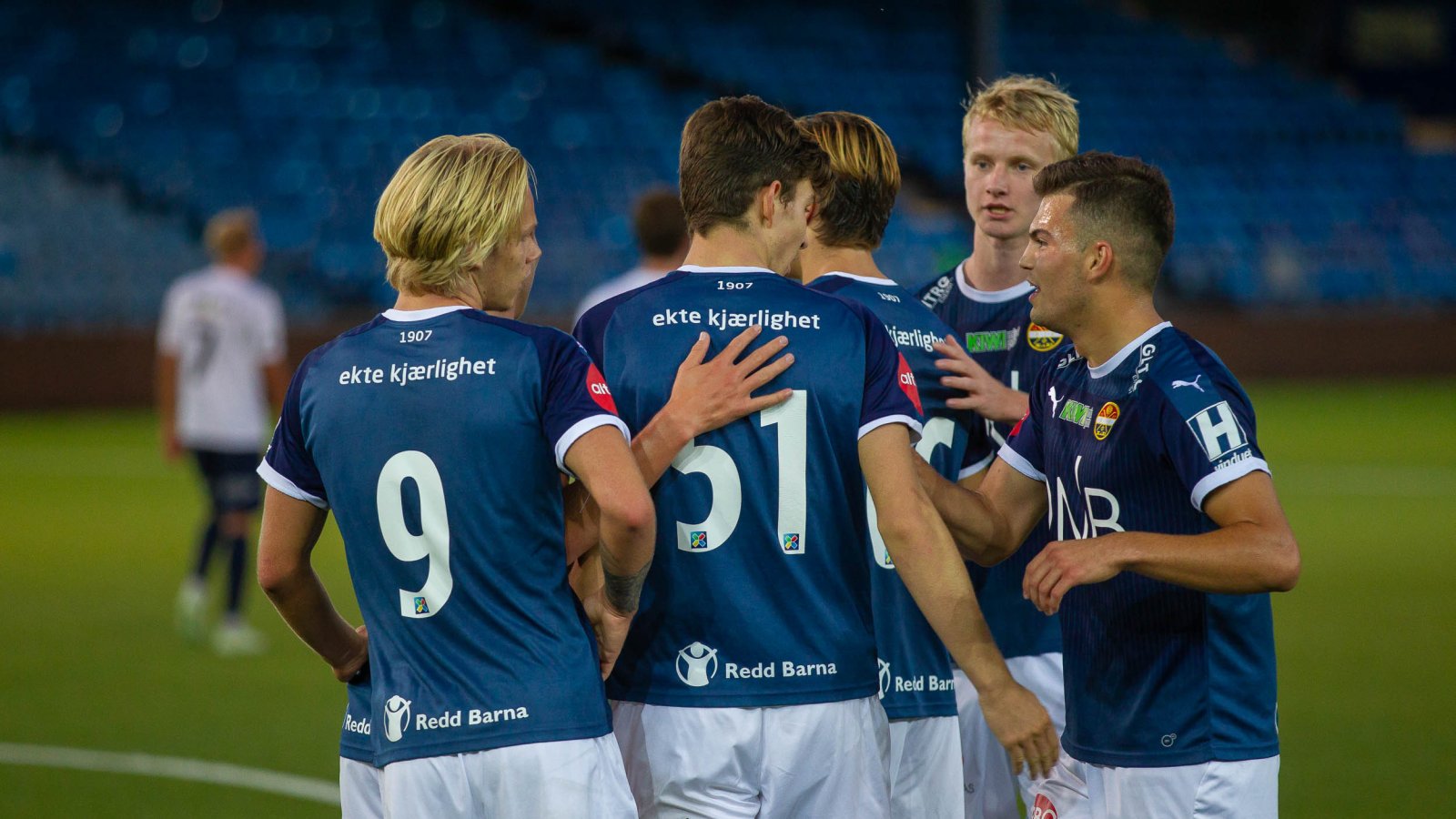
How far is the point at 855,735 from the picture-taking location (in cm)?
336

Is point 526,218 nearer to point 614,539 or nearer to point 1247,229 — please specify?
point 614,539

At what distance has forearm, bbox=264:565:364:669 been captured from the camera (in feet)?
11.1

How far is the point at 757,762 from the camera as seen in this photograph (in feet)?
10.9

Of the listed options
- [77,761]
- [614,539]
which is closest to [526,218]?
[614,539]

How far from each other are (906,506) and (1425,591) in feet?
27.2

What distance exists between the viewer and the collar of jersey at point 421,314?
3.14 m

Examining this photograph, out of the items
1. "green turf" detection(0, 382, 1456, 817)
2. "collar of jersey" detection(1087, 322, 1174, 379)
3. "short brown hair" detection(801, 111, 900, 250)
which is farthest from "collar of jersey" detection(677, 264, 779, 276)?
"green turf" detection(0, 382, 1456, 817)

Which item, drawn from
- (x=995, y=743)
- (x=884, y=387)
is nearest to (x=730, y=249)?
(x=884, y=387)

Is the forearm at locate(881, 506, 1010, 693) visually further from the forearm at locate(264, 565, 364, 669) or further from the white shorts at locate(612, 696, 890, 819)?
the forearm at locate(264, 565, 364, 669)

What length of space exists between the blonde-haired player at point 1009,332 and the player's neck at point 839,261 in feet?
1.96

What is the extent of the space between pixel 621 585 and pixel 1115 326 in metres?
1.21

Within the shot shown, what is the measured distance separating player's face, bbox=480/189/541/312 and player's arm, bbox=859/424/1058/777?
0.79m

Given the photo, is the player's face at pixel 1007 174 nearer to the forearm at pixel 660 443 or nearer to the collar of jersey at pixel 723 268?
the collar of jersey at pixel 723 268

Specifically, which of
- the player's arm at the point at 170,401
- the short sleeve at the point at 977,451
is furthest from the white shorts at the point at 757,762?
the player's arm at the point at 170,401
